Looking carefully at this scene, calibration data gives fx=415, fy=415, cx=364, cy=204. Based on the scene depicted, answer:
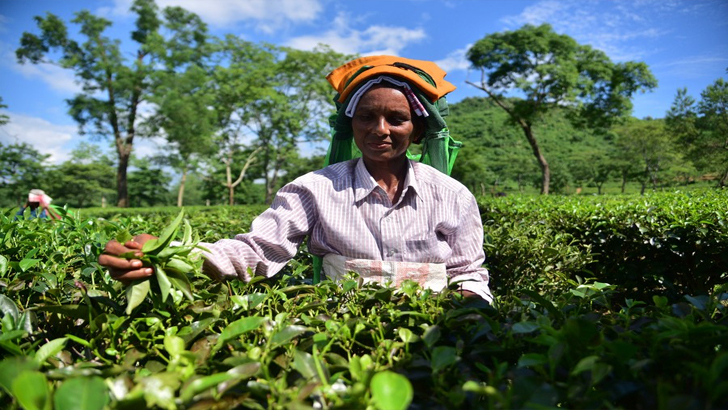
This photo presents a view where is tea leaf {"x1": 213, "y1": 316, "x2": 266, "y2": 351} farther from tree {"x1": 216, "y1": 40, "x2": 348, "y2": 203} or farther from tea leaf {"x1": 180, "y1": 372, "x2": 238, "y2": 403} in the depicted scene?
tree {"x1": 216, "y1": 40, "x2": 348, "y2": 203}

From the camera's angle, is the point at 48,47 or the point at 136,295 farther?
the point at 48,47

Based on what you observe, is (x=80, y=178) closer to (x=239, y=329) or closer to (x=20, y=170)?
(x=20, y=170)

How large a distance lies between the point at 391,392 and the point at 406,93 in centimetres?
150

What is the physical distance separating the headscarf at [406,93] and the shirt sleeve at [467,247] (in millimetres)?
384

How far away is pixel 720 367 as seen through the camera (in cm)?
53

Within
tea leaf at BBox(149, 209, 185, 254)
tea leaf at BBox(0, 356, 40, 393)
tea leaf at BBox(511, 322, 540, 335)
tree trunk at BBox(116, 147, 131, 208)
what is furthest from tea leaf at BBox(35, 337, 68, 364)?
tree trunk at BBox(116, 147, 131, 208)

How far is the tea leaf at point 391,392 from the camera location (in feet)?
1.71

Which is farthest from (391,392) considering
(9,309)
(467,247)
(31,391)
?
(467,247)

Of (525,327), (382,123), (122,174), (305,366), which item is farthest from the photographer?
(122,174)

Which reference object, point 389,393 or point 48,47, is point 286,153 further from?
point 389,393

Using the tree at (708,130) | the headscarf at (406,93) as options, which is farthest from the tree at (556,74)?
the headscarf at (406,93)

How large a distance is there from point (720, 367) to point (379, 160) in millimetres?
1440

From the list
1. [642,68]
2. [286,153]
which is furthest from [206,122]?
[642,68]

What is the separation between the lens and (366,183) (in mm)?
1837
